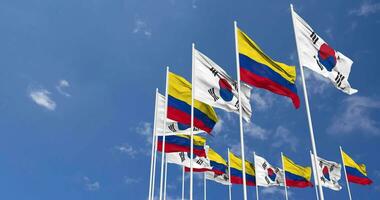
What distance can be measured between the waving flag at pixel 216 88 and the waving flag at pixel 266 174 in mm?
18910

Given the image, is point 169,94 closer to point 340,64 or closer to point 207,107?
point 207,107

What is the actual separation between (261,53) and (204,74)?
10.2 feet

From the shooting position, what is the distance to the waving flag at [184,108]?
66.4 ft

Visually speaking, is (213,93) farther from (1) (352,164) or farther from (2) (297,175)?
(1) (352,164)

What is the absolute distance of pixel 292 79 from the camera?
16.5 meters

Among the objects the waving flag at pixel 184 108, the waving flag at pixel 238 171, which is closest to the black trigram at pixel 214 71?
the waving flag at pixel 184 108

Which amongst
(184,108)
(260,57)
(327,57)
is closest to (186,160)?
(184,108)

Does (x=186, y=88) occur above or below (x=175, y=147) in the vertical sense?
above

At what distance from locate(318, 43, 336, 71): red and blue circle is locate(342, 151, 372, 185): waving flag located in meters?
23.7

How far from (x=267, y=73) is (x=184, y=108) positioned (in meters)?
7.20

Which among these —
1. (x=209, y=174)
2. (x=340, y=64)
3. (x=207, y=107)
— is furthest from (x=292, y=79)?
(x=209, y=174)

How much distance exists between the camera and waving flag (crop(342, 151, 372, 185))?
3691cm

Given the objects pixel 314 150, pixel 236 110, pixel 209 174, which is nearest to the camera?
pixel 314 150

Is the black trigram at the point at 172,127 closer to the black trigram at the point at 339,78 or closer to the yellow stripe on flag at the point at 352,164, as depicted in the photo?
the black trigram at the point at 339,78
